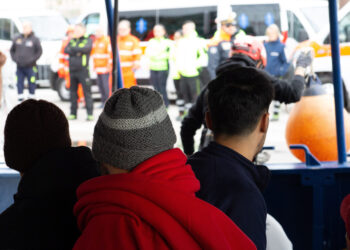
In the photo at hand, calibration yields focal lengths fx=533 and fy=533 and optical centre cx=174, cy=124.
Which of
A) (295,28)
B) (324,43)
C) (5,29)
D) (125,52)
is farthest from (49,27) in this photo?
(324,43)

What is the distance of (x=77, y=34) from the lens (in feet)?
30.7

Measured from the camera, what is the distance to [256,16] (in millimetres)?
9531

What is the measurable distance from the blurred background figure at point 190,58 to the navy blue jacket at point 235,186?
743 centimetres

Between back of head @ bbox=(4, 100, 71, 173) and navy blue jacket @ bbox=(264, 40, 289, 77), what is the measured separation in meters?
6.50

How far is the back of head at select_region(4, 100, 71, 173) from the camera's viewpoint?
4.99 ft

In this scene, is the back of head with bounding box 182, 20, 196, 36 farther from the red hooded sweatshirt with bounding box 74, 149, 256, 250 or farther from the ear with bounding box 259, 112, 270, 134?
the red hooded sweatshirt with bounding box 74, 149, 256, 250

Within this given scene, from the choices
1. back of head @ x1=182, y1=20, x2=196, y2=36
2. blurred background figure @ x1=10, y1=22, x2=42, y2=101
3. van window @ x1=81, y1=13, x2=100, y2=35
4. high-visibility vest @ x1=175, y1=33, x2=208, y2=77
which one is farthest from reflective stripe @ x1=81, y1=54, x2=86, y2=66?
back of head @ x1=182, y1=20, x2=196, y2=36

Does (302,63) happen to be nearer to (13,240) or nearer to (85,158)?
(85,158)

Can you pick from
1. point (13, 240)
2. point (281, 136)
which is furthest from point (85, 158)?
point (281, 136)

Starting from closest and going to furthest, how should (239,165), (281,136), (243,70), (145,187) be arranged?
1. (145,187)
2. (239,165)
3. (243,70)
4. (281,136)

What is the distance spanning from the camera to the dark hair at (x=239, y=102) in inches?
61.1

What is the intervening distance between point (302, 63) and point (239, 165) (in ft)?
5.41

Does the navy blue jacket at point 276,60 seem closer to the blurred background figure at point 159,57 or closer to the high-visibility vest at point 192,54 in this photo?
the high-visibility vest at point 192,54

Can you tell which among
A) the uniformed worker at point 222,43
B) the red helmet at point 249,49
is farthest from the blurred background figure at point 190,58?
the red helmet at point 249,49
